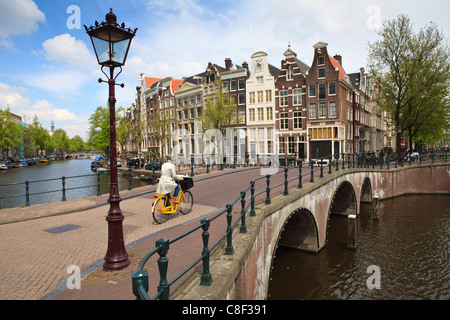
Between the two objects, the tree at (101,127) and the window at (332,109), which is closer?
the window at (332,109)

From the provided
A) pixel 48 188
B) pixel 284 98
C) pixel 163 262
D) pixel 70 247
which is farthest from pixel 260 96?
pixel 163 262

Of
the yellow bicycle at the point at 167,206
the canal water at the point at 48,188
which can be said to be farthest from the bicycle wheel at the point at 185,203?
the canal water at the point at 48,188

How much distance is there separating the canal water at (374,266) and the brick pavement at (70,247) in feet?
14.6

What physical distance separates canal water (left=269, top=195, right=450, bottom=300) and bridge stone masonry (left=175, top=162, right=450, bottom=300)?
127cm

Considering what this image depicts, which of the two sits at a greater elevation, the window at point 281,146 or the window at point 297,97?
the window at point 297,97

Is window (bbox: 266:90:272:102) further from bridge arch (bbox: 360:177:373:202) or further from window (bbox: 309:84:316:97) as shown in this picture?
bridge arch (bbox: 360:177:373:202)

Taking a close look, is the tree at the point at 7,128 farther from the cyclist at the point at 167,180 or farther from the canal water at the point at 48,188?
the cyclist at the point at 167,180

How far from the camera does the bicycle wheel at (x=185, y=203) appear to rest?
8578 millimetres

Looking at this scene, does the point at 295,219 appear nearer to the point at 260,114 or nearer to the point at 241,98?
the point at 260,114

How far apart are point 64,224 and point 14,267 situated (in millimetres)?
2720

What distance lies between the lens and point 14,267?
4.91 meters
